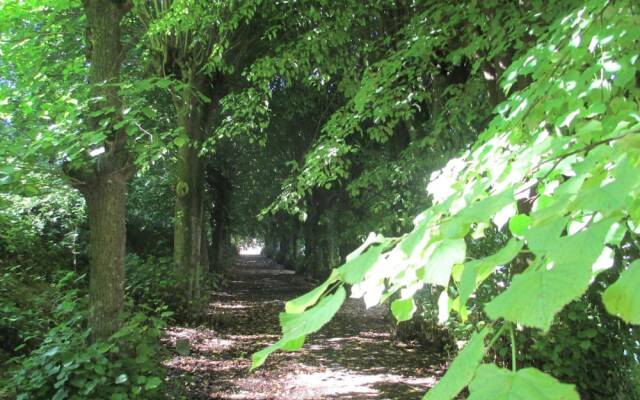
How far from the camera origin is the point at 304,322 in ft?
3.07

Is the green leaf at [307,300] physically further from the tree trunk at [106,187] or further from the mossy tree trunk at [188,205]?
the mossy tree trunk at [188,205]

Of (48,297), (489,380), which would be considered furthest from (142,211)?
(489,380)

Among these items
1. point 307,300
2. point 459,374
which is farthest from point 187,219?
point 459,374

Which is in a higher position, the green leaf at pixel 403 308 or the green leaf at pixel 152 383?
the green leaf at pixel 403 308

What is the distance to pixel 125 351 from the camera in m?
4.52

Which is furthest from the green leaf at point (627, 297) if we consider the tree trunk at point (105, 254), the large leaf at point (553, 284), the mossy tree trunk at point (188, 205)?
the mossy tree trunk at point (188, 205)

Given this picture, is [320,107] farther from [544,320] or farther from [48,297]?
[544,320]

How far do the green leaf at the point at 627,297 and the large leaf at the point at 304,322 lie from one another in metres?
0.49

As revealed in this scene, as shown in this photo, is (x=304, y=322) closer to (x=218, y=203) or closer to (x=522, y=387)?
(x=522, y=387)

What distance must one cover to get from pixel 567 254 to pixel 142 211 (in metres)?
16.5

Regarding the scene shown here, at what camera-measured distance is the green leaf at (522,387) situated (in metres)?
0.70

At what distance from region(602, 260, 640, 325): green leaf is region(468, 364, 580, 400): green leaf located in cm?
16

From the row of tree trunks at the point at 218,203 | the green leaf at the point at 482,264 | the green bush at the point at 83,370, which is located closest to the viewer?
the green leaf at the point at 482,264

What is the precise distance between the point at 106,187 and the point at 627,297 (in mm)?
4749
